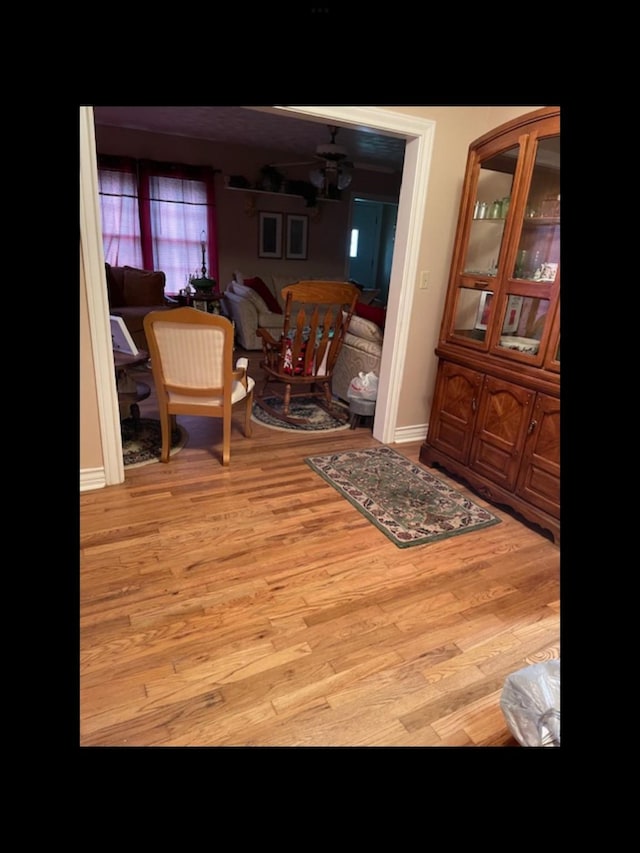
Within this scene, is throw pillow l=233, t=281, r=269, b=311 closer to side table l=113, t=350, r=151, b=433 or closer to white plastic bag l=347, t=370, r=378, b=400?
A: white plastic bag l=347, t=370, r=378, b=400

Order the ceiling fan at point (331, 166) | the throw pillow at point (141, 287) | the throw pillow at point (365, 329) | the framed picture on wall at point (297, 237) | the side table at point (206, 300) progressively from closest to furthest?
the throw pillow at point (365, 329), the ceiling fan at point (331, 166), the side table at point (206, 300), the throw pillow at point (141, 287), the framed picture on wall at point (297, 237)

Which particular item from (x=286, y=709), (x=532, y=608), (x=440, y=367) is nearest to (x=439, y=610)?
(x=532, y=608)

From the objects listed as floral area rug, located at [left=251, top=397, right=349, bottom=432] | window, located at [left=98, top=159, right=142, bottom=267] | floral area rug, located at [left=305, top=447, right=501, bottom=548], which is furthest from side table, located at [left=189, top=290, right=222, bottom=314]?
floral area rug, located at [left=305, top=447, right=501, bottom=548]

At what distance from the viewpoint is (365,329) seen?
11.5 feet

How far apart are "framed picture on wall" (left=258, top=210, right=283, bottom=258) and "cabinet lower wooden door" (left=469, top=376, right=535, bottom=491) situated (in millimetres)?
5271

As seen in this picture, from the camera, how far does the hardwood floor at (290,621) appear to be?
1.29 m

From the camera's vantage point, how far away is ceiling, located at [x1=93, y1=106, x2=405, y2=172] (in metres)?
4.73

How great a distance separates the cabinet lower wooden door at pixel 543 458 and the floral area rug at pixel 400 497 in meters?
0.26

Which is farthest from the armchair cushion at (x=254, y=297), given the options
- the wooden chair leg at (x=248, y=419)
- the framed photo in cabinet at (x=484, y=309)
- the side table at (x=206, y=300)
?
the framed photo in cabinet at (x=484, y=309)

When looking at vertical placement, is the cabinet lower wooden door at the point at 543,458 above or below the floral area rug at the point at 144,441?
above

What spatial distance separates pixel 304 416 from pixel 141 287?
10.3ft

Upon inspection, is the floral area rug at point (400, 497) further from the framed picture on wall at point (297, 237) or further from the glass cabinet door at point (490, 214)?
the framed picture on wall at point (297, 237)
